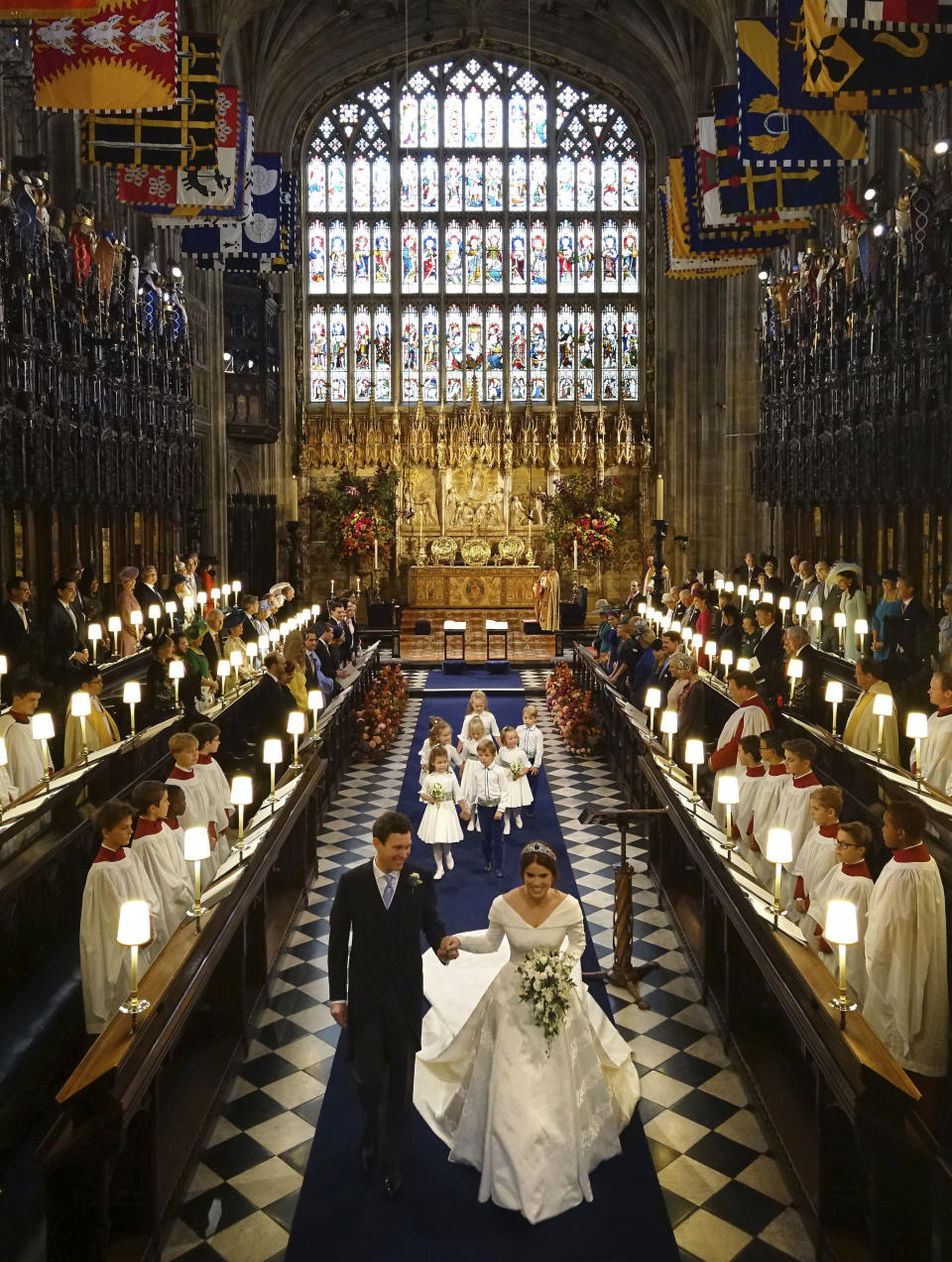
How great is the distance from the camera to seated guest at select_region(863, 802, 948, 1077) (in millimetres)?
5684

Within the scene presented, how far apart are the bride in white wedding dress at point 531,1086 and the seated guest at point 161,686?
6.46 m

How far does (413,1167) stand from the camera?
5.79 meters

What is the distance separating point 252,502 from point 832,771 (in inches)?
796

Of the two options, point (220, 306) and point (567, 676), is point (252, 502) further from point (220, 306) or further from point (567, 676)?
point (567, 676)

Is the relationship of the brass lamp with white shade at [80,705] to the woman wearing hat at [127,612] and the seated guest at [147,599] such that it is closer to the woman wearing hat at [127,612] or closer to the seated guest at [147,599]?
the woman wearing hat at [127,612]

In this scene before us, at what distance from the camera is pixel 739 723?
976cm

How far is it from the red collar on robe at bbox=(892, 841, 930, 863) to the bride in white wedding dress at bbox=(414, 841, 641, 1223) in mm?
1633

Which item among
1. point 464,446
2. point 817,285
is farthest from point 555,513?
point 817,285

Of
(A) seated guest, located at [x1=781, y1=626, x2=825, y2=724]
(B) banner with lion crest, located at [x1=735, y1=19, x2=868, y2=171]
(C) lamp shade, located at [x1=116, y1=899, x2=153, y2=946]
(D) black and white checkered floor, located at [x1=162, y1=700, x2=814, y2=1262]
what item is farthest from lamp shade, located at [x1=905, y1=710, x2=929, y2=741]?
(B) banner with lion crest, located at [x1=735, y1=19, x2=868, y2=171]

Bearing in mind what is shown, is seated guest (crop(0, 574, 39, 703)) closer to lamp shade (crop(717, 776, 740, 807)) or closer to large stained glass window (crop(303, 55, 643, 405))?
lamp shade (crop(717, 776, 740, 807))

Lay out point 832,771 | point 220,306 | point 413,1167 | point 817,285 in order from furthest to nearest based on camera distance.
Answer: point 220,306 → point 817,285 → point 832,771 → point 413,1167

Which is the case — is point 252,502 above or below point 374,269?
below

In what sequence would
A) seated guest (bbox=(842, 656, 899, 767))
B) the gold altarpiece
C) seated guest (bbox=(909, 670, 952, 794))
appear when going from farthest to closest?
the gold altarpiece, seated guest (bbox=(842, 656, 899, 767)), seated guest (bbox=(909, 670, 952, 794))

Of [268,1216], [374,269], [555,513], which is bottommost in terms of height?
[268,1216]
